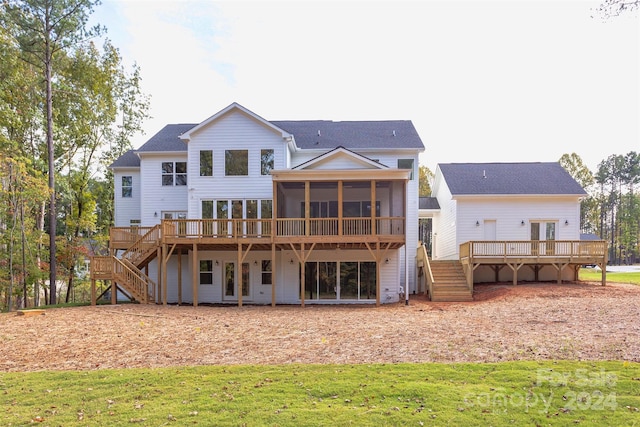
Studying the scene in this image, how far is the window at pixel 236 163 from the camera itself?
63.3ft

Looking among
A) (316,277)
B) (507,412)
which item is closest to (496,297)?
(316,277)

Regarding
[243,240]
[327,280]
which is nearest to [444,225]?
[327,280]

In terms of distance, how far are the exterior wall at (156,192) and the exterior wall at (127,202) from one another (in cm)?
148

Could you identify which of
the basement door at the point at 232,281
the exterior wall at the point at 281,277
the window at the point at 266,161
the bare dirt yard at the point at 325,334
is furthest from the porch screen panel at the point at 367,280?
the window at the point at 266,161

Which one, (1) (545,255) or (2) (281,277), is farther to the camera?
(2) (281,277)

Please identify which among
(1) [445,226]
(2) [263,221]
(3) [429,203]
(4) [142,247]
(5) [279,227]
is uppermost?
(3) [429,203]

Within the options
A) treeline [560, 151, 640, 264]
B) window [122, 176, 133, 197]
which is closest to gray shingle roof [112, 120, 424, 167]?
window [122, 176, 133, 197]

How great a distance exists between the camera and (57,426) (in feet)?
17.7

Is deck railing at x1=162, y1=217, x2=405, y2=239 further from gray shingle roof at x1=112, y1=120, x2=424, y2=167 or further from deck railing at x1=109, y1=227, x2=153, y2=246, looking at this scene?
gray shingle roof at x1=112, y1=120, x2=424, y2=167

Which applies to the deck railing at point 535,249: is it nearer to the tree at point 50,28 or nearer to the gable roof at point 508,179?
the gable roof at point 508,179

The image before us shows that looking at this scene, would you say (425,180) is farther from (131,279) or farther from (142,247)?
(131,279)

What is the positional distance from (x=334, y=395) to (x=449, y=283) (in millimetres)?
13562

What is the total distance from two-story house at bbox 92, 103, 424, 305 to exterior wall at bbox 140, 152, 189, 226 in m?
0.05

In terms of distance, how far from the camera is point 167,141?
21.8 meters
